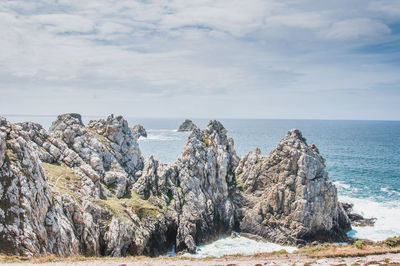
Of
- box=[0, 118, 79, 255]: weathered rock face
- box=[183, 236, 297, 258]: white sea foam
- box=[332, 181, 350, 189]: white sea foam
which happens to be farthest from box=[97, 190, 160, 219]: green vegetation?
box=[332, 181, 350, 189]: white sea foam

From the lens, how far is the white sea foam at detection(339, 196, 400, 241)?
193 feet

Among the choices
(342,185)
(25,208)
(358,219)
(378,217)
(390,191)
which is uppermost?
(25,208)

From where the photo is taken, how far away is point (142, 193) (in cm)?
5466

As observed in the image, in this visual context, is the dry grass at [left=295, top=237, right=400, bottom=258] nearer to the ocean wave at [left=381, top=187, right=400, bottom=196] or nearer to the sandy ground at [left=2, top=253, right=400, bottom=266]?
the sandy ground at [left=2, top=253, right=400, bottom=266]

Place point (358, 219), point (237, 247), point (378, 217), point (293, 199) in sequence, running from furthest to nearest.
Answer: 1. point (378, 217)
2. point (358, 219)
3. point (293, 199)
4. point (237, 247)

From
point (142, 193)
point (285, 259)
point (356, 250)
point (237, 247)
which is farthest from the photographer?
point (142, 193)

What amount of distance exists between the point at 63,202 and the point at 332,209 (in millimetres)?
50162

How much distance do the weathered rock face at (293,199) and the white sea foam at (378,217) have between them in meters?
3.97

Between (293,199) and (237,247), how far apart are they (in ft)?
51.1

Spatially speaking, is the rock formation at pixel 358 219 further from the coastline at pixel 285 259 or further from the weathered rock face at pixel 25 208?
the weathered rock face at pixel 25 208

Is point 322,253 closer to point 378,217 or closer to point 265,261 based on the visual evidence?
point 265,261

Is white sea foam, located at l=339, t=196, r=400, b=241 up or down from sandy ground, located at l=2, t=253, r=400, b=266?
down

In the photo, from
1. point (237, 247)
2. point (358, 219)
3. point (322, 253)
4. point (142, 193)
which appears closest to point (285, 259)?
point (322, 253)

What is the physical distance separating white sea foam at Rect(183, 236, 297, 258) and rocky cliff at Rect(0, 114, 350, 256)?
6.16ft
